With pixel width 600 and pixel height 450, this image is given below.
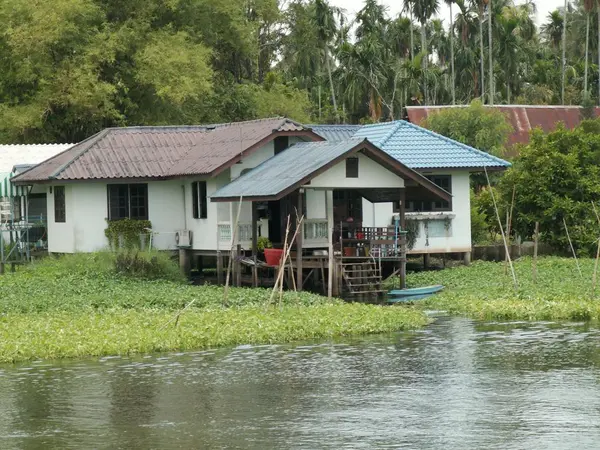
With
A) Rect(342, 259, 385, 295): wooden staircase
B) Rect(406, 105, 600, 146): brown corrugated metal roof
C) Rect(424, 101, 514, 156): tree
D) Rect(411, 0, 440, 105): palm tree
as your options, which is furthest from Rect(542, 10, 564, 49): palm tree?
Rect(342, 259, 385, 295): wooden staircase

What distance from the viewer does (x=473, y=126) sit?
48.3 m

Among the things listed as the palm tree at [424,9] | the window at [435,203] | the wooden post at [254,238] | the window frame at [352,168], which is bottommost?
the wooden post at [254,238]

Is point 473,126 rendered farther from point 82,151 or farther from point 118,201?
point 82,151

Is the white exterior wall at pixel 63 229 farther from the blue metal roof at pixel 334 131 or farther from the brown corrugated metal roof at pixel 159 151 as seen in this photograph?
the blue metal roof at pixel 334 131

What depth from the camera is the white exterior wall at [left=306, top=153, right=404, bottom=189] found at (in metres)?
34.2

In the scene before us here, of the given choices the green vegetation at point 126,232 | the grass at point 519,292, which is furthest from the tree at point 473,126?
the green vegetation at point 126,232

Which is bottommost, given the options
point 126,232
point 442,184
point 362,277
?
point 362,277

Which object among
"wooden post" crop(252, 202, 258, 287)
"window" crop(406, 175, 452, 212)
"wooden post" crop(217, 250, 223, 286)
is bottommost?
"wooden post" crop(217, 250, 223, 286)

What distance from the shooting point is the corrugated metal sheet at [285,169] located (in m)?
33.4

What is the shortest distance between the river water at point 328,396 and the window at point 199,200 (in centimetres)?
1326

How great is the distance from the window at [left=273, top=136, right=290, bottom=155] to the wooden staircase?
16.1ft

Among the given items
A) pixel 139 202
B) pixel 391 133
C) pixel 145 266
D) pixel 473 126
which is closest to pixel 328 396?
pixel 145 266

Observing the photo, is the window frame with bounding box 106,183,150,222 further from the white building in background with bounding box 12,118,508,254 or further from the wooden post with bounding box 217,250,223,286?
the wooden post with bounding box 217,250,223,286

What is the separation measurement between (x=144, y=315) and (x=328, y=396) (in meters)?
9.18
